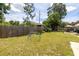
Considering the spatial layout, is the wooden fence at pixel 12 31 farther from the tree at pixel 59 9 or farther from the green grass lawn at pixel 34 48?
the tree at pixel 59 9

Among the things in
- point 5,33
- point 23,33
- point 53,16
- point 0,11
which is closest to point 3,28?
point 5,33

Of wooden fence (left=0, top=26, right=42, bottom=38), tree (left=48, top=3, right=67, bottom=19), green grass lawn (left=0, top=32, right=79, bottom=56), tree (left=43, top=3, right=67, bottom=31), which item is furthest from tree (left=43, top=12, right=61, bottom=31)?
green grass lawn (left=0, top=32, right=79, bottom=56)

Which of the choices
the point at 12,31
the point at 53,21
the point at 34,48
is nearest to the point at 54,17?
the point at 53,21

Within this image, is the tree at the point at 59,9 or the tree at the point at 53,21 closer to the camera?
the tree at the point at 59,9

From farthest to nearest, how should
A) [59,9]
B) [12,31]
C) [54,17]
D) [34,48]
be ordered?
[59,9] → [54,17] → [12,31] → [34,48]

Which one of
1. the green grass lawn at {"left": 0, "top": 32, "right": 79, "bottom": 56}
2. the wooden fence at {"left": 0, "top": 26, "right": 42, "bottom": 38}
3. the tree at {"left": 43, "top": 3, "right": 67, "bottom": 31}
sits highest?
the tree at {"left": 43, "top": 3, "right": 67, "bottom": 31}

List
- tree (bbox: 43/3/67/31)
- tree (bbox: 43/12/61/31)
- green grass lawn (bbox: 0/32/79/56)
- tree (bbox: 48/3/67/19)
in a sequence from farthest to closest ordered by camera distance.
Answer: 1. tree (bbox: 43/12/61/31)
2. tree (bbox: 43/3/67/31)
3. tree (bbox: 48/3/67/19)
4. green grass lawn (bbox: 0/32/79/56)

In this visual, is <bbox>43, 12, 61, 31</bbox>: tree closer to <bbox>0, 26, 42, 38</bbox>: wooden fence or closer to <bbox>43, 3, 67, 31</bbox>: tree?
<bbox>43, 3, 67, 31</bbox>: tree

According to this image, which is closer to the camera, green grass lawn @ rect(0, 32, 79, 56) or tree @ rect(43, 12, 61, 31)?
green grass lawn @ rect(0, 32, 79, 56)

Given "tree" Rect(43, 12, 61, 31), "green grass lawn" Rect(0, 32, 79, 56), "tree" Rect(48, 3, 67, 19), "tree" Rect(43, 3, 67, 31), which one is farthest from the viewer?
"tree" Rect(43, 12, 61, 31)

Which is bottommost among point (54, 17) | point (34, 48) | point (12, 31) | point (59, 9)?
point (34, 48)

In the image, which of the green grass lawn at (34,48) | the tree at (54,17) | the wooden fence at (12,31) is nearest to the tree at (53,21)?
the tree at (54,17)

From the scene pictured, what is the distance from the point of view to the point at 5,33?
40.3 feet

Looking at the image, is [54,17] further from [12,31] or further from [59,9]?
[12,31]
